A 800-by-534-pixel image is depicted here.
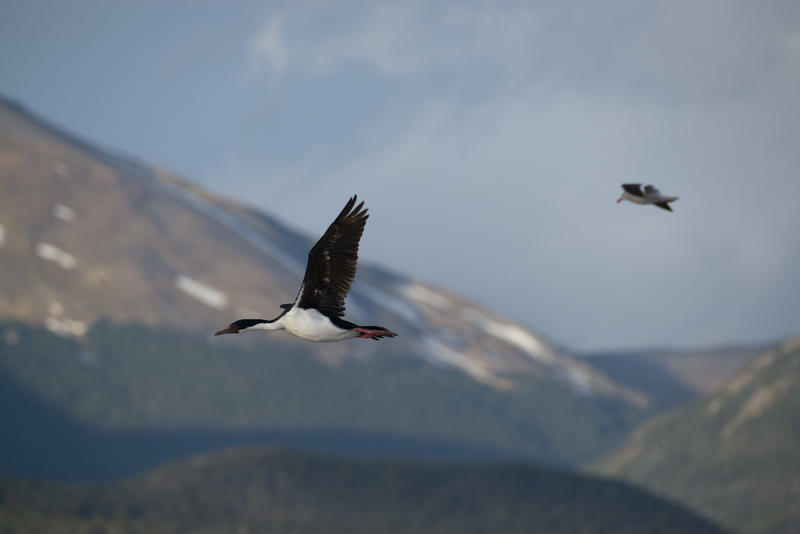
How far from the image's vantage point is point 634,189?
1674 inches

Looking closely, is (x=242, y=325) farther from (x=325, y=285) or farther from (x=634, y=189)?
(x=634, y=189)

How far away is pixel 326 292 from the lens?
36.6 m

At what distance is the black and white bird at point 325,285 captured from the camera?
35.6 meters

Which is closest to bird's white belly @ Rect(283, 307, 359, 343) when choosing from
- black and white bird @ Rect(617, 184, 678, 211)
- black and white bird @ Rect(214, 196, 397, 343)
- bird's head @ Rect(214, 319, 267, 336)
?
black and white bird @ Rect(214, 196, 397, 343)

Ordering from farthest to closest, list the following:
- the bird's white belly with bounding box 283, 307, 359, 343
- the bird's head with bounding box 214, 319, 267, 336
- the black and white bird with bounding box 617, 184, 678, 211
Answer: the black and white bird with bounding box 617, 184, 678, 211, the bird's head with bounding box 214, 319, 267, 336, the bird's white belly with bounding box 283, 307, 359, 343

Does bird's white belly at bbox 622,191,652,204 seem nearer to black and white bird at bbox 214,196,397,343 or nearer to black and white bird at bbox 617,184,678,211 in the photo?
black and white bird at bbox 617,184,678,211

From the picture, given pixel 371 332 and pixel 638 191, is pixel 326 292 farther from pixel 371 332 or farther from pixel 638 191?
pixel 638 191

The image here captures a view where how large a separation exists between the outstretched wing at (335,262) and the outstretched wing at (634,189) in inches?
411

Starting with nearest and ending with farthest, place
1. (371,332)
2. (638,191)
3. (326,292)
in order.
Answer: (371,332) < (326,292) < (638,191)

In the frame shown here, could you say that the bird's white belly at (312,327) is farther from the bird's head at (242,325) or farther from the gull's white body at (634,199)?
the gull's white body at (634,199)

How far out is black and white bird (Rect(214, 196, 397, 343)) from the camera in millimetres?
35625

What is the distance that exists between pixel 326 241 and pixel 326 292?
1514mm

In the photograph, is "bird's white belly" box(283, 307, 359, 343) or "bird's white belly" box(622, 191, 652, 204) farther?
"bird's white belly" box(622, 191, 652, 204)

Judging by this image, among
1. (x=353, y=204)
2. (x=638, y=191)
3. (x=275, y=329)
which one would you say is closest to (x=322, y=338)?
(x=275, y=329)
